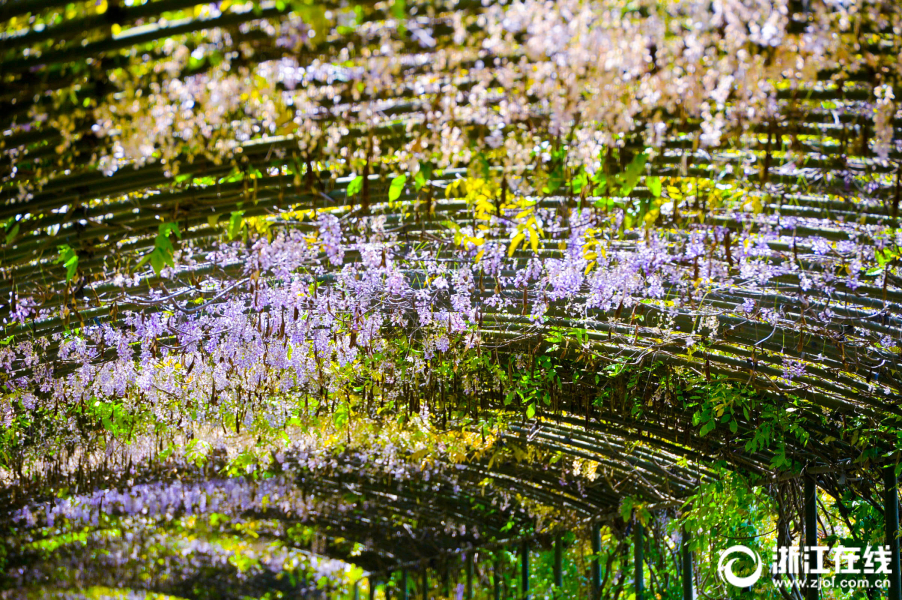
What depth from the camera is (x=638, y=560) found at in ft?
27.9

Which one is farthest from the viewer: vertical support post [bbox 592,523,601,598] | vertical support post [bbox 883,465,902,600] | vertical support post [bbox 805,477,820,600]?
vertical support post [bbox 592,523,601,598]

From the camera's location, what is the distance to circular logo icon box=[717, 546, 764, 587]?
7.54 metres

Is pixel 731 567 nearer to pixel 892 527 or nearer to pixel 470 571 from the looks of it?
pixel 892 527

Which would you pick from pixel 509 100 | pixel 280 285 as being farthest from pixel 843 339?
pixel 280 285

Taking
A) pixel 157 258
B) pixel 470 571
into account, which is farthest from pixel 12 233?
pixel 470 571

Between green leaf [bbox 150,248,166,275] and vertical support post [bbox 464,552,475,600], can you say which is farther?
vertical support post [bbox 464,552,475,600]

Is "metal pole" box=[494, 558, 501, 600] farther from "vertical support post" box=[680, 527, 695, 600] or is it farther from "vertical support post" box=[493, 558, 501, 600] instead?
"vertical support post" box=[680, 527, 695, 600]

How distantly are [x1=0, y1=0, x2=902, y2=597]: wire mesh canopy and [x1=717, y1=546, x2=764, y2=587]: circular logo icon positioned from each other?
70 centimetres

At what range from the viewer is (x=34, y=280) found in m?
4.29

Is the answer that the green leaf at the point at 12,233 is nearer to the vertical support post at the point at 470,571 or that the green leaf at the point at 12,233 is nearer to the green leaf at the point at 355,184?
the green leaf at the point at 355,184

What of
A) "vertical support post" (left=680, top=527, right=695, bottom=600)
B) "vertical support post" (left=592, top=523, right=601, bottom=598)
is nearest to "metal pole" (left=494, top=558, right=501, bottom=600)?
"vertical support post" (left=592, top=523, right=601, bottom=598)

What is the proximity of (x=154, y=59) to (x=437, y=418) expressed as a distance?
6255 millimetres

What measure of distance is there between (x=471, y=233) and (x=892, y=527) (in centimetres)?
388

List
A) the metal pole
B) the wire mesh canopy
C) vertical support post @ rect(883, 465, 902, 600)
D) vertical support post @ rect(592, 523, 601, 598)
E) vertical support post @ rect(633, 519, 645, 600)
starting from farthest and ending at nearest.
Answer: the metal pole → vertical support post @ rect(592, 523, 601, 598) → vertical support post @ rect(633, 519, 645, 600) → vertical support post @ rect(883, 465, 902, 600) → the wire mesh canopy
